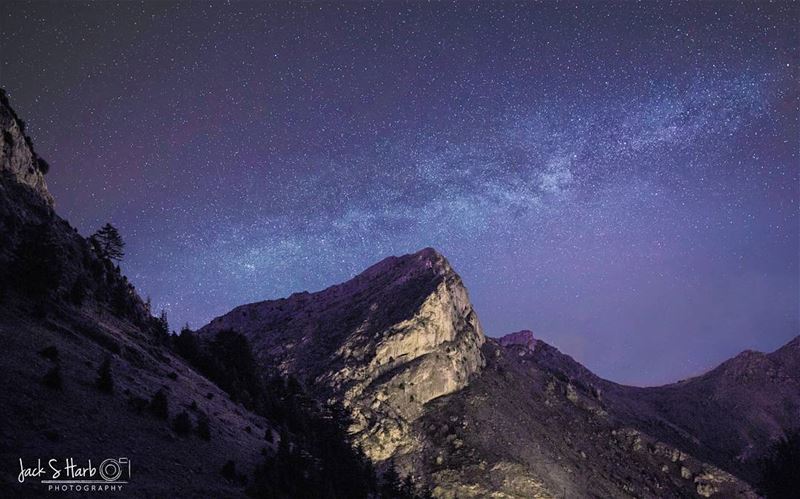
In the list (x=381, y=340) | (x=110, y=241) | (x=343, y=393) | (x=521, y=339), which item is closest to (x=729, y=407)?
(x=521, y=339)

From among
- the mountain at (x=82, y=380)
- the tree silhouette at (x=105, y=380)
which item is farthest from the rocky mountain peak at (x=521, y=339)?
the tree silhouette at (x=105, y=380)

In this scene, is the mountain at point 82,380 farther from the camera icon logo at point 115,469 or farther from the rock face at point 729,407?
the rock face at point 729,407

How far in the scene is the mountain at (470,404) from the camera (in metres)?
86.1

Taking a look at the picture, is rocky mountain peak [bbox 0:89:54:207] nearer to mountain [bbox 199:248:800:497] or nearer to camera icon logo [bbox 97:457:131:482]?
camera icon logo [bbox 97:457:131:482]

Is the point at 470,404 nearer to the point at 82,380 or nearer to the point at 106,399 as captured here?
the point at 106,399

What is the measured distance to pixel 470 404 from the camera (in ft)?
327

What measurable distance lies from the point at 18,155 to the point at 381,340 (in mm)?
73537

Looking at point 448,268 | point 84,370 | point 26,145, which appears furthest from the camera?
point 448,268

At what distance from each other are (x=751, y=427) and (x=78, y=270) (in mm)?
165771

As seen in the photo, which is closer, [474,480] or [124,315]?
[124,315]

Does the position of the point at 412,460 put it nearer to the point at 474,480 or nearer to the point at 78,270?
the point at 474,480

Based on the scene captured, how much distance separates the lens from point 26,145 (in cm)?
5847

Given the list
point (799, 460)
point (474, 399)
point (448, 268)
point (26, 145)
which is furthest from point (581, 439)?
point (26, 145)

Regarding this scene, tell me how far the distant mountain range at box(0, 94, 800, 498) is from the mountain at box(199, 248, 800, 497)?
426mm
